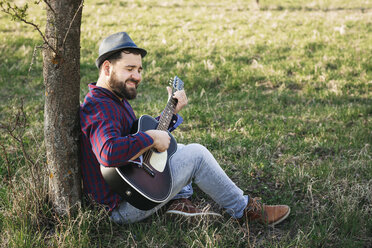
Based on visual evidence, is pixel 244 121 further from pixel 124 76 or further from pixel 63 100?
pixel 63 100

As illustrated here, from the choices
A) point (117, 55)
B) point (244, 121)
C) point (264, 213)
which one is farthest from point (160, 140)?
point (244, 121)

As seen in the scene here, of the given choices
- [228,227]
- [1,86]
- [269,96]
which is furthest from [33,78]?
[228,227]

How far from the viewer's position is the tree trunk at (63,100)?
2949mm

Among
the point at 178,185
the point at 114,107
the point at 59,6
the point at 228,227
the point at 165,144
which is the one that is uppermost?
the point at 59,6

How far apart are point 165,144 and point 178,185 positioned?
424 millimetres

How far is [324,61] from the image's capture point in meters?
8.60

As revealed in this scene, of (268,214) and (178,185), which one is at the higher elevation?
(178,185)

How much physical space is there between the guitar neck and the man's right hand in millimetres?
308

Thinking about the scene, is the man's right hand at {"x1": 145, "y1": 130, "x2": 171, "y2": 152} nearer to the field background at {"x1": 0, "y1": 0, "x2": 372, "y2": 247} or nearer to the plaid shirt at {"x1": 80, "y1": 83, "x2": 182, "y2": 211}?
the plaid shirt at {"x1": 80, "y1": 83, "x2": 182, "y2": 211}

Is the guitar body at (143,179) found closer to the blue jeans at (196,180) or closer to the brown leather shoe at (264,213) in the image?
the blue jeans at (196,180)

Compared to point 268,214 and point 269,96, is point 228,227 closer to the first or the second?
point 268,214

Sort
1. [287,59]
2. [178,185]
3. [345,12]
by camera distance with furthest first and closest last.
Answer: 1. [345,12]
2. [287,59]
3. [178,185]

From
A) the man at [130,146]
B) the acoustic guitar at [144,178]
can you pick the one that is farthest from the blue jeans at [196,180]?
the acoustic guitar at [144,178]

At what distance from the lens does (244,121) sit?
19.3 feet
